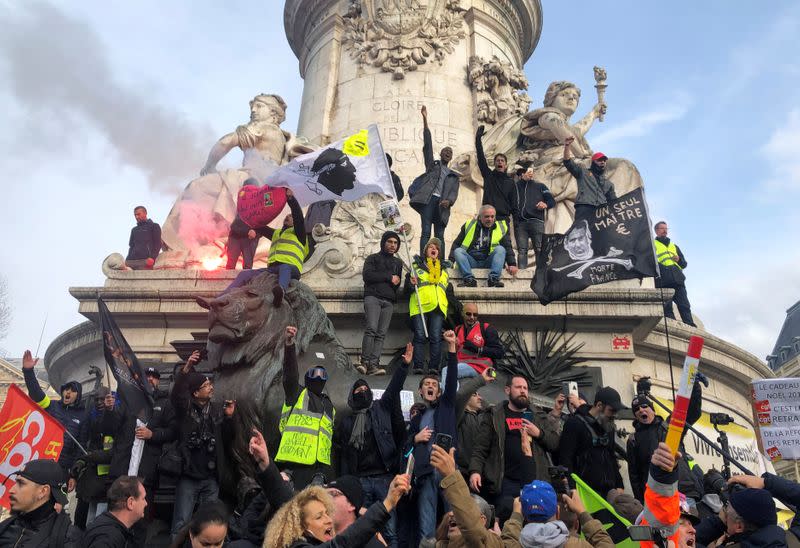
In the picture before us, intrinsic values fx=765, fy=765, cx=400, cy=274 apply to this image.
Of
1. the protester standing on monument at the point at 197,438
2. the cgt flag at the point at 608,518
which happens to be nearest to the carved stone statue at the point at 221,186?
the protester standing on monument at the point at 197,438

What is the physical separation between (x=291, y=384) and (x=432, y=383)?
1.53 metres

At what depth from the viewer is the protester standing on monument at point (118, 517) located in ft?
14.0

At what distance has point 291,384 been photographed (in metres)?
7.48

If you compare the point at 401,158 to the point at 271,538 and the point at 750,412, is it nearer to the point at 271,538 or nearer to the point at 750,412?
the point at 750,412

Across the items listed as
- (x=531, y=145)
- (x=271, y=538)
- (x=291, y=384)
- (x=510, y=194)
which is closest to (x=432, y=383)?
(x=291, y=384)

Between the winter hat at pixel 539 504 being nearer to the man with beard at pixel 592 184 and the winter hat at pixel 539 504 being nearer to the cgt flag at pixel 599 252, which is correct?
the cgt flag at pixel 599 252

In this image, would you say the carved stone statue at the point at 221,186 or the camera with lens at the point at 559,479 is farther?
the carved stone statue at the point at 221,186

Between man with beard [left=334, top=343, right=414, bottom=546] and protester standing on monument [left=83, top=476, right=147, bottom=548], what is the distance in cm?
246

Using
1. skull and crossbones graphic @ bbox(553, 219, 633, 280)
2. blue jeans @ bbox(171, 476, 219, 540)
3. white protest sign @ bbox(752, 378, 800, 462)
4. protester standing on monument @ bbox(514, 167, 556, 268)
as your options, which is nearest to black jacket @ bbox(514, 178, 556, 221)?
protester standing on monument @ bbox(514, 167, 556, 268)

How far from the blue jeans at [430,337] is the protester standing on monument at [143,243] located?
5401 millimetres

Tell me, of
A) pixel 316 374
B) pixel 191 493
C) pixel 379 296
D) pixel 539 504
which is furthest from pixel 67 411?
pixel 539 504

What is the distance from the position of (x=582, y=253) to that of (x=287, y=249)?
13.1 feet

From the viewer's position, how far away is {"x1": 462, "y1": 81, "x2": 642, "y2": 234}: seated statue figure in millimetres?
14797

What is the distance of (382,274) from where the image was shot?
34.7 ft
